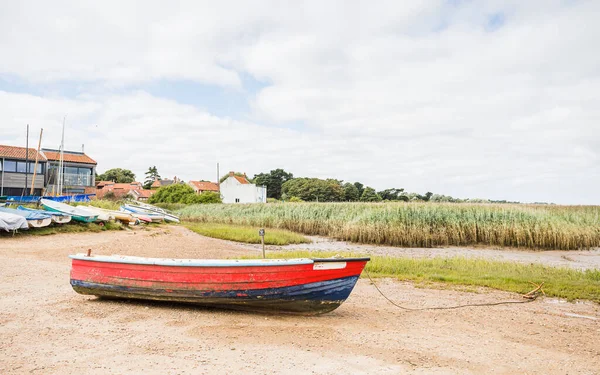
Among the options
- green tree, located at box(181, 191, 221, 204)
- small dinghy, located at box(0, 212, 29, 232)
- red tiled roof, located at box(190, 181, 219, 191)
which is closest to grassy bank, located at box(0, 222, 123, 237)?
small dinghy, located at box(0, 212, 29, 232)

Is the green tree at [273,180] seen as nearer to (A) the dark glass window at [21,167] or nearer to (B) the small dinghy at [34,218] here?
(A) the dark glass window at [21,167]

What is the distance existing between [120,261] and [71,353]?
97.7 inches

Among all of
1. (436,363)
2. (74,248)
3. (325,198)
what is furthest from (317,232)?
(325,198)

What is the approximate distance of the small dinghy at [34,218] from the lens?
18812mm

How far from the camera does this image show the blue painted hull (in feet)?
23.3

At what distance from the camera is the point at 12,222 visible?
Answer: 690 inches

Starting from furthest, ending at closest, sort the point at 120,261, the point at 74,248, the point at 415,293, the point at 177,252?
the point at 177,252, the point at 74,248, the point at 415,293, the point at 120,261

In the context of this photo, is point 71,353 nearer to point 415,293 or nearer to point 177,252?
point 415,293

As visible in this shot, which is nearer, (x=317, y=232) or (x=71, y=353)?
(x=71, y=353)

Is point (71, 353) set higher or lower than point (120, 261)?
lower

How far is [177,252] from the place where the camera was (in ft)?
58.7

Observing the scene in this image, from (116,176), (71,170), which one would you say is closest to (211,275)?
(71,170)

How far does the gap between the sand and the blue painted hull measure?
212 millimetres

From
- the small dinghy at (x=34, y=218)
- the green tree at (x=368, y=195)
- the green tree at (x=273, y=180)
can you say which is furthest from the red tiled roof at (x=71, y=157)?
the green tree at (x=368, y=195)
